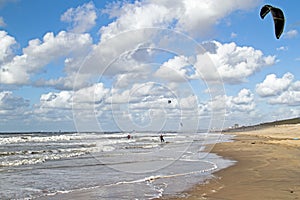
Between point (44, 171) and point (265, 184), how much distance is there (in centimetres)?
1100

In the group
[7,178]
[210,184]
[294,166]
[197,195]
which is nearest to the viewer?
A: [197,195]

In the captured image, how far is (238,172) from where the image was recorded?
1645cm

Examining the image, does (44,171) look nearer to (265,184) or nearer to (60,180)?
(60,180)

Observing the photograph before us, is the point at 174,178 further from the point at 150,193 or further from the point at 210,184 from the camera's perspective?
the point at 150,193

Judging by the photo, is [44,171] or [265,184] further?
[44,171]

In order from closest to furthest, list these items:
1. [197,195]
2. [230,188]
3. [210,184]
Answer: [197,195] < [230,188] < [210,184]

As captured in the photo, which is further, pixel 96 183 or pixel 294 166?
pixel 294 166

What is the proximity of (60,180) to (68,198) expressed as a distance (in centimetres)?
394

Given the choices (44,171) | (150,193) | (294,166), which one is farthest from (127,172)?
(294,166)

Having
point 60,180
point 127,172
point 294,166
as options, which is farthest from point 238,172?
point 60,180

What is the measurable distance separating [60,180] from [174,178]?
4748 millimetres

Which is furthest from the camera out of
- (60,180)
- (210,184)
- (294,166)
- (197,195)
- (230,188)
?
(294,166)

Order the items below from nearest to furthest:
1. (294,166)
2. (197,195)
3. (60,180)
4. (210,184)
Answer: (197,195) < (210,184) < (60,180) < (294,166)

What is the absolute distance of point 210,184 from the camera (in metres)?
13.2
